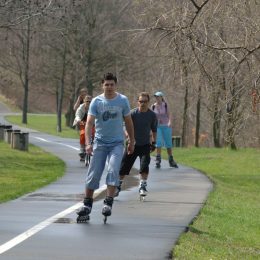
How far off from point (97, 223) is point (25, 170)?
11.1m

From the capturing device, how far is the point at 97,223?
1133 cm

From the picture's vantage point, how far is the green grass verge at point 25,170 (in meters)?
16.5

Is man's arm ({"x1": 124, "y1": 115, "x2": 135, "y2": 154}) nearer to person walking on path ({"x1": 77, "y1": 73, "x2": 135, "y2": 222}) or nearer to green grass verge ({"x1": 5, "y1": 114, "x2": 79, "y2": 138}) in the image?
person walking on path ({"x1": 77, "y1": 73, "x2": 135, "y2": 222})

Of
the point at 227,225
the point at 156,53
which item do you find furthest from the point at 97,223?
the point at 156,53

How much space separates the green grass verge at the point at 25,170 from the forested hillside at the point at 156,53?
3.64 m

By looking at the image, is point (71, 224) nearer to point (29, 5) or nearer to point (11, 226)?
point (11, 226)

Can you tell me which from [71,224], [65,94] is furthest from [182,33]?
[65,94]

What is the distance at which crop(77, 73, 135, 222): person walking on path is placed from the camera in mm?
11500

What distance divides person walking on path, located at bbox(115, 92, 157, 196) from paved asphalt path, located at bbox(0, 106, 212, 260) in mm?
424

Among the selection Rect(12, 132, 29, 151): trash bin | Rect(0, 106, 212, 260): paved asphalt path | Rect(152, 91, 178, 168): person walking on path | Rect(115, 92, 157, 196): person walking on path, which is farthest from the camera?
Rect(12, 132, 29, 151): trash bin

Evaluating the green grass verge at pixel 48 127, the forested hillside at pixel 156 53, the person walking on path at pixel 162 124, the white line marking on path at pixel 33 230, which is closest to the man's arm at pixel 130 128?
the white line marking on path at pixel 33 230

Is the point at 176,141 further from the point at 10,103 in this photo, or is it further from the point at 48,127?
the point at 10,103

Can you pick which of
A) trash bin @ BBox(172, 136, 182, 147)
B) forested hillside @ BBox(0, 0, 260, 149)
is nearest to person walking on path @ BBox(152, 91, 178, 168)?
forested hillside @ BBox(0, 0, 260, 149)

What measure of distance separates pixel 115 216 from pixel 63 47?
41.3m
